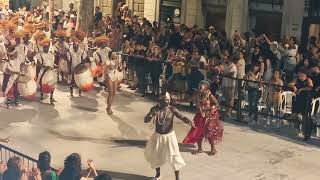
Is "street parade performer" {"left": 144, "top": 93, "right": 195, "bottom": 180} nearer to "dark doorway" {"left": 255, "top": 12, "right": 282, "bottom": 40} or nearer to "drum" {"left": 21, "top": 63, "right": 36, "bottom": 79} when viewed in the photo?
"drum" {"left": 21, "top": 63, "right": 36, "bottom": 79}

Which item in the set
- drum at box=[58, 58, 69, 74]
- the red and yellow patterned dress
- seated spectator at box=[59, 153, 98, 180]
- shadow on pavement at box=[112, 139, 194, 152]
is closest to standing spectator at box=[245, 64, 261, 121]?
shadow on pavement at box=[112, 139, 194, 152]

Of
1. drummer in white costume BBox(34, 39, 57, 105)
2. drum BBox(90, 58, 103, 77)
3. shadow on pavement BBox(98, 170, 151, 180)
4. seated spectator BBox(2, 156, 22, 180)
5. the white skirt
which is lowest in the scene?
shadow on pavement BBox(98, 170, 151, 180)

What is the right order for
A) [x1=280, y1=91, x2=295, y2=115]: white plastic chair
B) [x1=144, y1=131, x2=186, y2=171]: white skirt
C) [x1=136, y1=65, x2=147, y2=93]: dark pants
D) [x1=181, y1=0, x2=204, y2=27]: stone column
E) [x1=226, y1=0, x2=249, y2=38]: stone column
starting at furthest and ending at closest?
[x1=181, y1=0, x2=204, y2=27]: stone column → [x1=226, y1=0, x2=249, y2=38]: stone column → [x1=136, y1=65, x2=147, y2=93]: dark pants → [x1=280, y1=91, x2=295, y2=115]: white plastic chair → [x1=144, y1=131, x2=186, y2=171]: white skirt

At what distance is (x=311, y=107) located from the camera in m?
13.4

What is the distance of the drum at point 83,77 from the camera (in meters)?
15.7

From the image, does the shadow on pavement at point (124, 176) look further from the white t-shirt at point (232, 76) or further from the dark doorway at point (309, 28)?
the dark doorway at point (309, 28)

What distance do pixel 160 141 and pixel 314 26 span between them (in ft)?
41.0

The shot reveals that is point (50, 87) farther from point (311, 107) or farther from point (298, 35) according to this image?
point (298, 35)

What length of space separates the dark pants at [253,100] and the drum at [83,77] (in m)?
4.55

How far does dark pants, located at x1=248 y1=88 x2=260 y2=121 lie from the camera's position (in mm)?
14484

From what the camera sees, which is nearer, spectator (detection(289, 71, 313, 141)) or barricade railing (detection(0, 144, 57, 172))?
barricade railing (detection(0, 144, 57, 172))

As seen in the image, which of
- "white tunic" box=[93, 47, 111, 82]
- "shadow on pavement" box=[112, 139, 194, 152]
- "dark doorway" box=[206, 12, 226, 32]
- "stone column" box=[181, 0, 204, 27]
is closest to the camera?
"shadow on pavement" box=[112, 139, 194, 152]

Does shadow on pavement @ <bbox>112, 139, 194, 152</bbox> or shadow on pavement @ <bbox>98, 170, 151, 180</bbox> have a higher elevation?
shadow on pavement @ <bbox>112, 139, 194, 152</bbox>

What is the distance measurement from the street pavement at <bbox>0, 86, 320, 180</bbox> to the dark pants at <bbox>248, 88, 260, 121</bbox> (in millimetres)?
485
